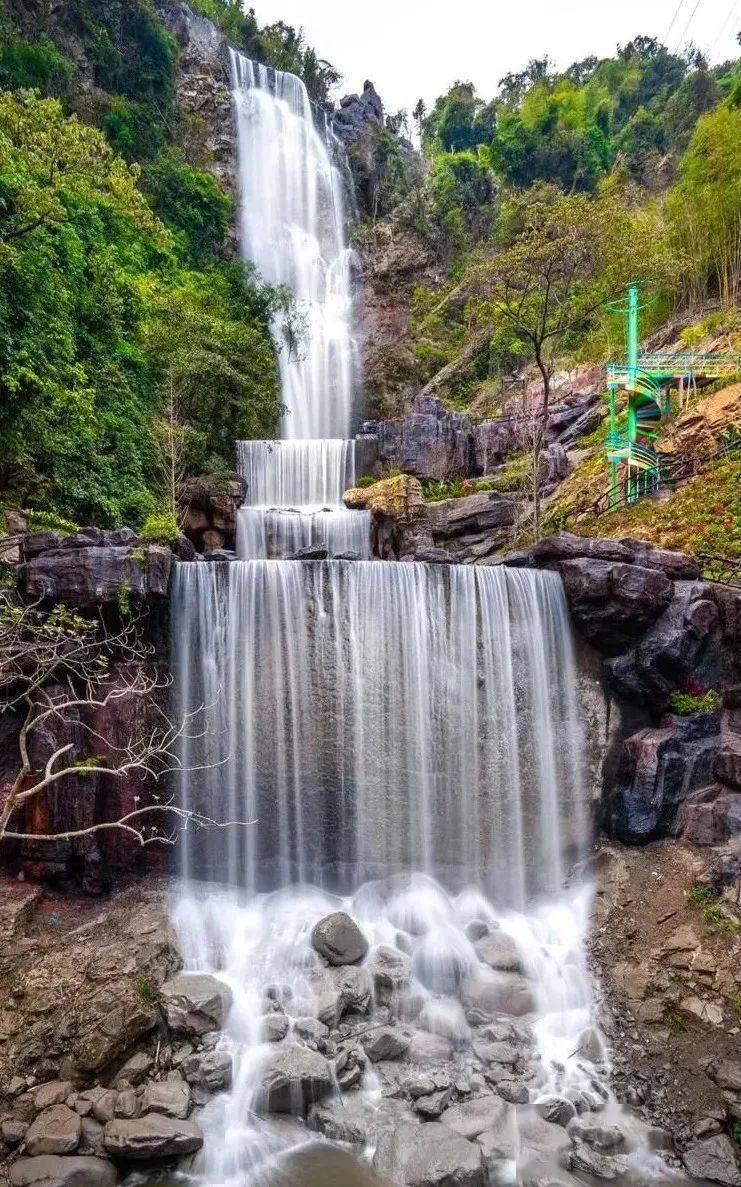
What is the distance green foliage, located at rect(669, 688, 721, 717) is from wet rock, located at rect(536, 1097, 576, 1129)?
6460mm

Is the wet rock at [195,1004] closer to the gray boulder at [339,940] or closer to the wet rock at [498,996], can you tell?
the gray boulder at [339,940]

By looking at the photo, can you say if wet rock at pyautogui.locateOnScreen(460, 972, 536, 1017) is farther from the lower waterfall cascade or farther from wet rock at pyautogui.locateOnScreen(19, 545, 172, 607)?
wet rock at pyautogui.locateOnScreen(19, 545, 172, 607)

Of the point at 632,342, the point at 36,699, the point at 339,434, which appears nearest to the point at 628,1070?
the point at 36,699

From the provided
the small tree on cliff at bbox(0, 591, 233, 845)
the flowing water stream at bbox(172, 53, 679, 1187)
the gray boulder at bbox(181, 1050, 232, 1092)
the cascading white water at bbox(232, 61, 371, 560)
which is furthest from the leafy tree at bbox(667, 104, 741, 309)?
the gray boulder at bbox(181, 1050, 232, 1092)

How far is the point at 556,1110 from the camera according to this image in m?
7.29

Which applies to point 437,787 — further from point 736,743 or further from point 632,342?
point 632,342

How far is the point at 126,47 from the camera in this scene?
28.4 m

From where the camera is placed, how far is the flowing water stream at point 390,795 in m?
8.90

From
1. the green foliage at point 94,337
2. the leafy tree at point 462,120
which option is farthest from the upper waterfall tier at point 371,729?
the leafy tree at point 462,120

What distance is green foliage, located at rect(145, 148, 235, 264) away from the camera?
27.2 m

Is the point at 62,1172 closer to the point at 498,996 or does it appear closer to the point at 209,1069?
the point at 209,1069

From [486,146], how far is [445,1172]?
163 ft

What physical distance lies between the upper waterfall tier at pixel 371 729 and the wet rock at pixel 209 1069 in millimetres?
2912

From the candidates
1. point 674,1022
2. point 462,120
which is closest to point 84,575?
point 674,1022
